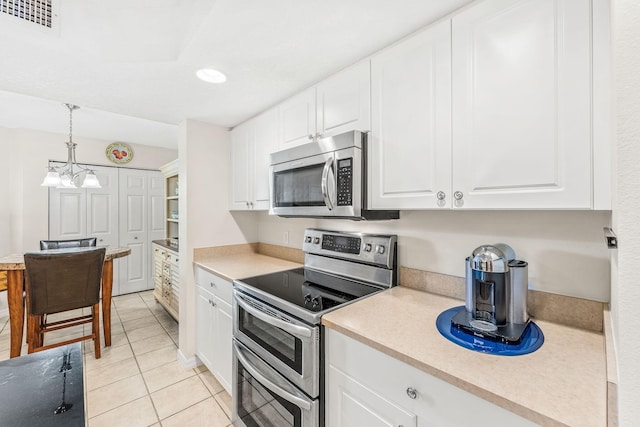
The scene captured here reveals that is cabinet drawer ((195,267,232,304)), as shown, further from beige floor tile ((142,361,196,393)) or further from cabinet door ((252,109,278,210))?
beige floor tile ((142,361,196,393))

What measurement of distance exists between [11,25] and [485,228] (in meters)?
2.28

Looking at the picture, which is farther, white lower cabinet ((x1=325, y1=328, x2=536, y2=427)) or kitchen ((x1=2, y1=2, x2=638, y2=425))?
white lower cabinet ((x1=325, y1=328, x2=536, y2=427))

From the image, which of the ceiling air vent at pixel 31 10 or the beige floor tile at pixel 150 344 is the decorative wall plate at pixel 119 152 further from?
the ceiling air vent at pixel 31 10

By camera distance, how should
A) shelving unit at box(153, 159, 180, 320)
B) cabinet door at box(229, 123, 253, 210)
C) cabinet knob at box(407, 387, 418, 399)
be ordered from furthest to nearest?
shelving unit at box(153, 159, 180, 320)
cabinet door at box(229, 123, 253, 210)
cabinet knob at box(407, 387, 418, 399)

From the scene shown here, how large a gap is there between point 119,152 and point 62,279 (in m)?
2.53

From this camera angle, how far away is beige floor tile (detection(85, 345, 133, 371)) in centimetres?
238

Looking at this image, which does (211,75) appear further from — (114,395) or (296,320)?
(114,395)

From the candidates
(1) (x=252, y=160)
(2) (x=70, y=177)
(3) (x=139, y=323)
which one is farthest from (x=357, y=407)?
(2) (x=70, y=177)

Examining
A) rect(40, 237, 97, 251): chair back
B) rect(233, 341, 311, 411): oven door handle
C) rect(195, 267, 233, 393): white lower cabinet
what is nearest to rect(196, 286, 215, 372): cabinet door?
rect(195, 267, 233, 393): white lower cabinet

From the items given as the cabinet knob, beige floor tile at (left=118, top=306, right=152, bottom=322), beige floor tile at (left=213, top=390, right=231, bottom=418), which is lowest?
beige floor tile at (left=213, top=390, right=231, bottom=418)

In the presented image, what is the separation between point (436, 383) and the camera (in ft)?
2.71

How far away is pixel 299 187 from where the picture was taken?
171 cm

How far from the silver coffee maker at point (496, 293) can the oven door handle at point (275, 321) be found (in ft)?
2.00

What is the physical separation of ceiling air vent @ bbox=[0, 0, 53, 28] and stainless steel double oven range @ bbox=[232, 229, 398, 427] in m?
1.52
